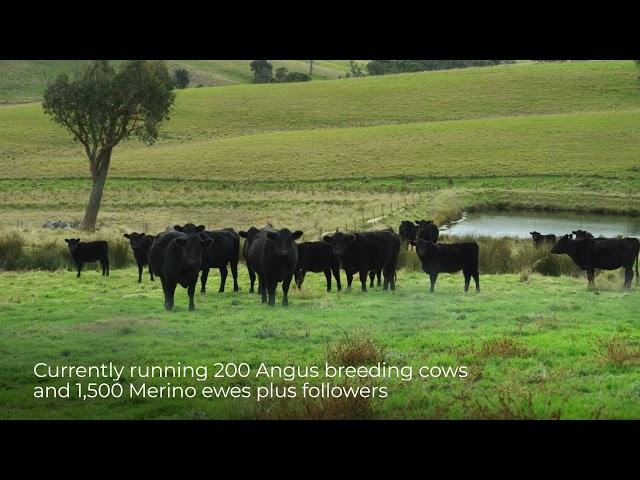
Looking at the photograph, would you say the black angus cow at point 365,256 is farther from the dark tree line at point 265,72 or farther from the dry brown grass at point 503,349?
the dark tree line at point 265,72

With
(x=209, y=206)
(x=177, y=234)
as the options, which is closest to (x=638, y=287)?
(x=177, y=234)

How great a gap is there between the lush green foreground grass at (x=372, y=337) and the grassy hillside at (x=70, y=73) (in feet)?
281

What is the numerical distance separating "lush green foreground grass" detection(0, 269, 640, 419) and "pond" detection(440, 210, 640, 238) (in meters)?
18.5

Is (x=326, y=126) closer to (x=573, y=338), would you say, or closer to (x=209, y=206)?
(x=209, y=206)

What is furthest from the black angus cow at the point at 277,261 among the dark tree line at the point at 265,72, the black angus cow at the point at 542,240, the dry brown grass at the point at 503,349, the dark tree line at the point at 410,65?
the dark tree line at the point at 265,72

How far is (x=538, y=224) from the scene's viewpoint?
1763 inches

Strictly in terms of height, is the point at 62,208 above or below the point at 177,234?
below

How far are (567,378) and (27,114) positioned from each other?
8542 centimetres

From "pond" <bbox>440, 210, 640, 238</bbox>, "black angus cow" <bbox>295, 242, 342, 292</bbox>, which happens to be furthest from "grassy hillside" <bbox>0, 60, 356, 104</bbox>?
"black angus cow" <bbox>295, 242, 342, 292</bbox>

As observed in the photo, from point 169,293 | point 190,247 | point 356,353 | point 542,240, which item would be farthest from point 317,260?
point 542,240

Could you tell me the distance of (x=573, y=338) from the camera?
14039 millimetres

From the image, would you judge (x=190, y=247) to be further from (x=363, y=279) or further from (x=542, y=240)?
(x=542, y=240)

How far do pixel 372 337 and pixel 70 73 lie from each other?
120380mm

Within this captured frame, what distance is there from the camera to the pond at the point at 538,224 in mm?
40338
